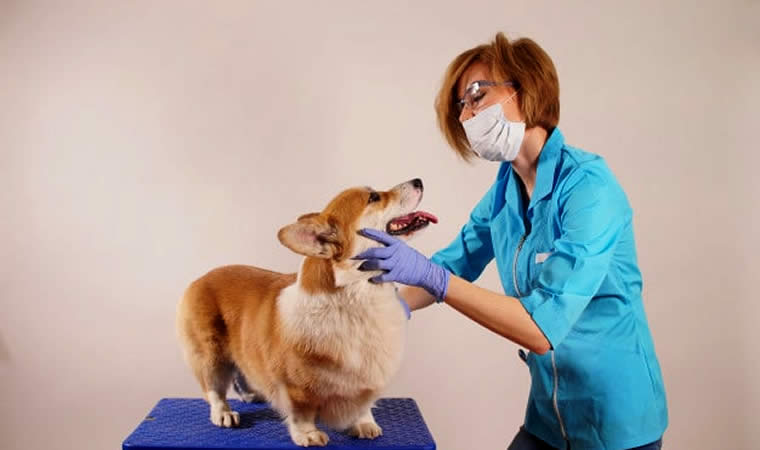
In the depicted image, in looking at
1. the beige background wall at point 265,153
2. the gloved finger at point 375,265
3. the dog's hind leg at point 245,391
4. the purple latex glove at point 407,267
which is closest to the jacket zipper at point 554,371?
the purple latex glove at point 407,267

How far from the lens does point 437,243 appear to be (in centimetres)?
349

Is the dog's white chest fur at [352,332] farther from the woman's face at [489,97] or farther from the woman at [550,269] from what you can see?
the woman's face at [489,97]

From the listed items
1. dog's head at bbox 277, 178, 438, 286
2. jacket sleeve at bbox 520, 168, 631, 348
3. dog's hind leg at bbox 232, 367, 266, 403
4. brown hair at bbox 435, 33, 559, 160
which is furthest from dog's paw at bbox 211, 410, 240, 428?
brown hair at bbox 435, 33, 559, 160

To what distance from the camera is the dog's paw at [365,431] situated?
2.13m

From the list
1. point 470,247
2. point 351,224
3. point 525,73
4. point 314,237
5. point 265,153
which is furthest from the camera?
point 265,153

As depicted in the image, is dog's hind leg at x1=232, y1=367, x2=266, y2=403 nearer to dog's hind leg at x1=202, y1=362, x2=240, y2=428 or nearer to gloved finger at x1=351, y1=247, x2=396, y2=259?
dog's hind leg at x1=202, y1=362, x2=240, y2=428

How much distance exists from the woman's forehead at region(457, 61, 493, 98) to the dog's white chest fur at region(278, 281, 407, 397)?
2.27 feet

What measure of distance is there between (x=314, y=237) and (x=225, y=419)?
29.9 inches

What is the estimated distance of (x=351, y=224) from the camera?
199cm

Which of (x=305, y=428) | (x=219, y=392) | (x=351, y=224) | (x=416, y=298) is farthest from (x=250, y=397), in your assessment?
(x=351, y=224)

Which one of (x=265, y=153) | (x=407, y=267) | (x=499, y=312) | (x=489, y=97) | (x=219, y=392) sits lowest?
(x=219, y=392)

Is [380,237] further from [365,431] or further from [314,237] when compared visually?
[365,431]

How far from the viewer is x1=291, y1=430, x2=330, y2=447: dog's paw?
6.66 ft

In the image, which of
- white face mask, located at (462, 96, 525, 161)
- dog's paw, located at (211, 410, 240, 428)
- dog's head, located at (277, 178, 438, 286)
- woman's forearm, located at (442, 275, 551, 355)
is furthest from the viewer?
dog's paw, located at (211, 410, 240, 428)
